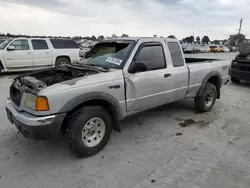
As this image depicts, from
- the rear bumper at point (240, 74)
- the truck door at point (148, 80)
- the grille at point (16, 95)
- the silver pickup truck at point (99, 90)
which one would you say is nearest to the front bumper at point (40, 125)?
the silver pickup truck at point (99, 90)

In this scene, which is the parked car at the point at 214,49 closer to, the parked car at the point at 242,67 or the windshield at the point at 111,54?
the parked car at the point at 242,67

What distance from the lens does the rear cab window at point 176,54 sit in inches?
180

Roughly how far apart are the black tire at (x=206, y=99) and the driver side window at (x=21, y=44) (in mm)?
9064

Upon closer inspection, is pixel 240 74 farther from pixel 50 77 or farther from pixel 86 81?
pixel 50 77

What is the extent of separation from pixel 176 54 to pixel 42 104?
2.93 m

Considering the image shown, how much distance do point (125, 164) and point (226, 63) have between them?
4.21 meters

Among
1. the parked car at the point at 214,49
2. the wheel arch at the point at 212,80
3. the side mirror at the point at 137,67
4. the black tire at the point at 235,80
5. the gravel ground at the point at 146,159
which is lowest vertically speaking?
the parked car at the point at 214,49

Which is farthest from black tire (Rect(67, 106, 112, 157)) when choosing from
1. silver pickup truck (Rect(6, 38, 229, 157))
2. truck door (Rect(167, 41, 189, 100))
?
truck door (Rect(167, 41, 189, 100))

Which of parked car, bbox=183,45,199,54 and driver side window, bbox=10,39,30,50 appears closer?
driver side window, bbox=10,39,30,50

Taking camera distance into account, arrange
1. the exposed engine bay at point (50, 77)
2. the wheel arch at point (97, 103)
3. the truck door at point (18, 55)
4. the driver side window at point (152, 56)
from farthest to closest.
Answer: the truck door at point (18, 55) → the driver side window at point (152, 56) → the exposed engine bay at point (50, 77) → the wheel arch at point (97, 103)

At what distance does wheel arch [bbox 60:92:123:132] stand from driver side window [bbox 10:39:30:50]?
30.0ft

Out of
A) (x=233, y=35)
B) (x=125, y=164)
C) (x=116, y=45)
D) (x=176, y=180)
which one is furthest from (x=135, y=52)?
(x=233, y=35)

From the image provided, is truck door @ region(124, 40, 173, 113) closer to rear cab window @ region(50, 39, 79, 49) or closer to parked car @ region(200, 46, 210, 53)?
rear cab window @ region(50, 39, 79, 49)

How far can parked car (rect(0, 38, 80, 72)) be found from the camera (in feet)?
35.3
